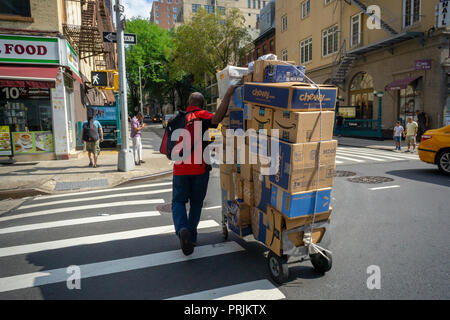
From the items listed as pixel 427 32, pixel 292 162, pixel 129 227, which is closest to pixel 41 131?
pixel 129 227

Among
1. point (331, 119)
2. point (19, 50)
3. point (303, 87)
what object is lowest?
point (331, 119)

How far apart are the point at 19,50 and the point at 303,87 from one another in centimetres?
1366

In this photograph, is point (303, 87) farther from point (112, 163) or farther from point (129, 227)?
point (112, 163)

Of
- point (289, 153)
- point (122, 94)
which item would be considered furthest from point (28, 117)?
point (289, 153)

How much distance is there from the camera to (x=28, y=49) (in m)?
13.0

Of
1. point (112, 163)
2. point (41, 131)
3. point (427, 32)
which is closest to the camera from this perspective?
point (112, 163)

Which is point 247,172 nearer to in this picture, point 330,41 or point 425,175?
point 425,175

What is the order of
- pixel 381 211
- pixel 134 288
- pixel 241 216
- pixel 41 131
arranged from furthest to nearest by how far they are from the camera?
pixel 41 131 < pixel 381 211 < pixel 241 216 < pixel 134 288

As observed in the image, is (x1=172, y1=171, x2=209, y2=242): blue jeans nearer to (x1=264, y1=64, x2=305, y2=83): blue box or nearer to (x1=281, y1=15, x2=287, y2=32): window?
(x1=264, y1=64, x2=305, y2=83): blue box

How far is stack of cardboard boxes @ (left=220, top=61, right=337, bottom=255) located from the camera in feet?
10.8

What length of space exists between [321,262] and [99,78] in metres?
17.8

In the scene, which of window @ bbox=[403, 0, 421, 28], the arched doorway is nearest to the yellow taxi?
window @ bbox=[403, 0, 421, 28]

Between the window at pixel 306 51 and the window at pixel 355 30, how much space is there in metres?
6.35

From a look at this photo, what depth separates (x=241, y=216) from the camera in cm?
→ 410
